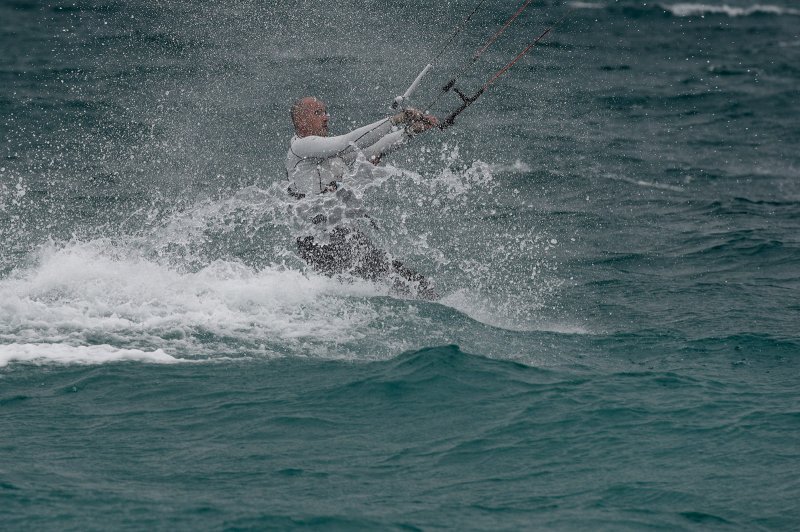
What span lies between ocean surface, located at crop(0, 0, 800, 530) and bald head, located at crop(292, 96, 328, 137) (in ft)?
2.07

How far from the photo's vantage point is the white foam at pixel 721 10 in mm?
25781

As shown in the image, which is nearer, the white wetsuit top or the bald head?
the white wetsuit top

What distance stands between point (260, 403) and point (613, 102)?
43.8 feet

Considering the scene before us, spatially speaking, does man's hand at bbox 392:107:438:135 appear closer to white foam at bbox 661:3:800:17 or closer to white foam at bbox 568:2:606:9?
white foam at bbox 568:2:606:9

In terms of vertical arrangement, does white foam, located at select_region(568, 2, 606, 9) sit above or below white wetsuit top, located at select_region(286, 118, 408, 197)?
above

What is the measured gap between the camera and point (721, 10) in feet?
85.9

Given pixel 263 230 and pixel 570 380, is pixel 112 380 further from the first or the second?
pixel 263 230

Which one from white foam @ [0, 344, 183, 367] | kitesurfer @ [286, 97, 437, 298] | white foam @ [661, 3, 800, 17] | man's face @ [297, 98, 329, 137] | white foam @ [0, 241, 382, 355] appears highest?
white foam @ [661, 3, 800, 17]

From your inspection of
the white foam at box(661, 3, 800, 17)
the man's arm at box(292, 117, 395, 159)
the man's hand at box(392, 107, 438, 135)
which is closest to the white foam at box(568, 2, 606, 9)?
the white foam at box(661, 3, 800, 17)

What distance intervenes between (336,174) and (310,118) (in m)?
0.59

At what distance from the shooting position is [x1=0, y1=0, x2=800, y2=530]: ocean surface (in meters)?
7.02

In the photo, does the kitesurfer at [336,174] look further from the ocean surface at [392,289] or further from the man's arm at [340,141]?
the ocean surface at [392,289]

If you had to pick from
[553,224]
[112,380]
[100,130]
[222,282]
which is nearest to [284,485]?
[112,380]

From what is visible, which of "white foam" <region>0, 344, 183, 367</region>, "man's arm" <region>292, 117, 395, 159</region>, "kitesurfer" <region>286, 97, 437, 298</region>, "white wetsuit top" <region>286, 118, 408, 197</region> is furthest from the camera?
"white wetsuit top" <region>286, 118, 408, 197</region>
